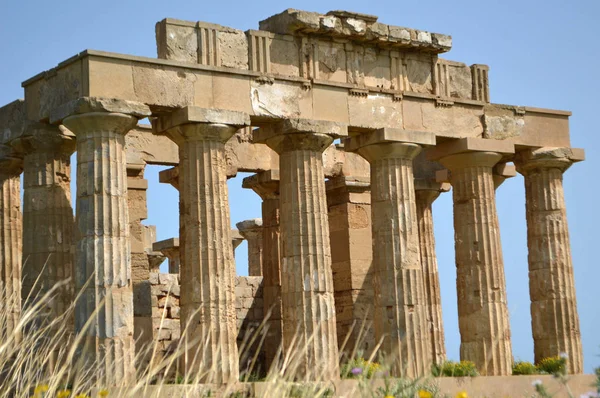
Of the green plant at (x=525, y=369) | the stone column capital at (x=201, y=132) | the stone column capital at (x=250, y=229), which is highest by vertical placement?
the stone column capital at (x=201, y=132)

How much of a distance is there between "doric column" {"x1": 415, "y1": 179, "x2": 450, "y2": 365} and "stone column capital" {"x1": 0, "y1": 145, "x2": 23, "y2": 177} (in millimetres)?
11971

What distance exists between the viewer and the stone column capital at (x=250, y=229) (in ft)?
110

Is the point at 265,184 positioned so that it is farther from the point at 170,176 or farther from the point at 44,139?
the point at 44,139

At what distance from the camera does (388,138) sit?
24516mm

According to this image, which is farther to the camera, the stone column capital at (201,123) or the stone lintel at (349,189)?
the stone lintel at (349,189)

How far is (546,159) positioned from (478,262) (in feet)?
11.8

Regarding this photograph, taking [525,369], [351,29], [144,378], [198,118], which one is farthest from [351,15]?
[144,378]

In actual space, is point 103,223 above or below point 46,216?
below

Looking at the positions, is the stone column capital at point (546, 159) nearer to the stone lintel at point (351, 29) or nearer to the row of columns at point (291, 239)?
the row of columns at point (291, 239)

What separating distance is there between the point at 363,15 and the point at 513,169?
844 centimetres

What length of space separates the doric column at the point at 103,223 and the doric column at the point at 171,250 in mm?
11238

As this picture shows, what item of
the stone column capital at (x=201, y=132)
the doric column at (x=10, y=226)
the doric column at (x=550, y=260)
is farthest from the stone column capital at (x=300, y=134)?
the doric column at (x=550, y=260)

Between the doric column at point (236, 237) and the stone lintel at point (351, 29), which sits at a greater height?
the stone lintel at point (351, 29)

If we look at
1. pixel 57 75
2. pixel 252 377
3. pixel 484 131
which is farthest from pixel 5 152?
pixel 484 131
